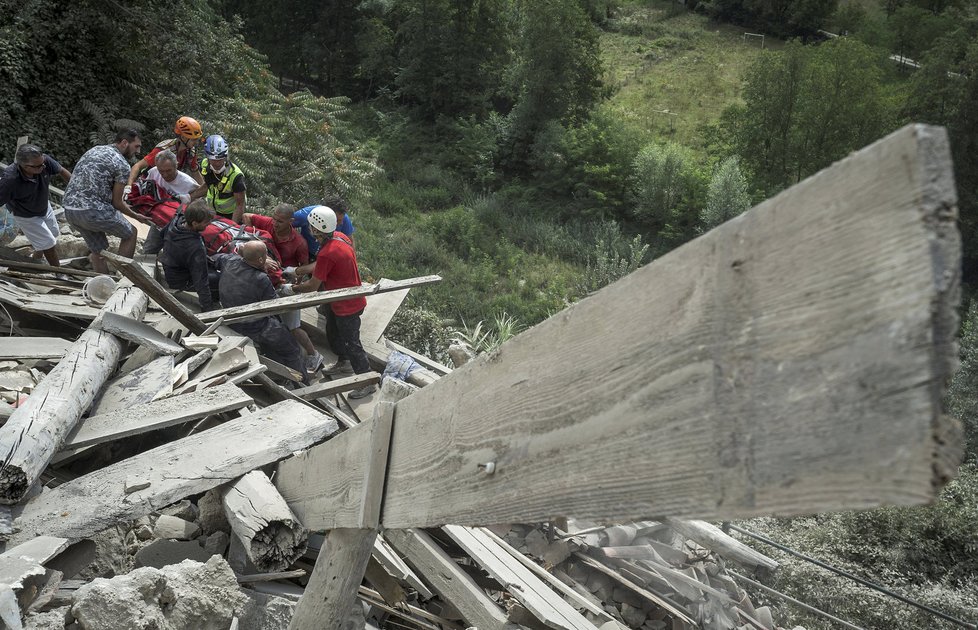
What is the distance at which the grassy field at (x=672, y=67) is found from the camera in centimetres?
3288

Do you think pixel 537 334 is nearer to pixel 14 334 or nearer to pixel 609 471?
pixel 609 471

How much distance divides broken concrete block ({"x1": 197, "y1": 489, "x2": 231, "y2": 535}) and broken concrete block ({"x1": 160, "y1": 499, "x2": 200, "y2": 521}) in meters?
0.19

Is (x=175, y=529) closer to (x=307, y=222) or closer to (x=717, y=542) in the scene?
(x=717, y=542)

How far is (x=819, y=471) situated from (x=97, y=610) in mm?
3012

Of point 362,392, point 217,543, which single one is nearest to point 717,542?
point 362,392

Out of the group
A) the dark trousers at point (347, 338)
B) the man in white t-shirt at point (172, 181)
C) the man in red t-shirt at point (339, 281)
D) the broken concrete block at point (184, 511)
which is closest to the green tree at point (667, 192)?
the man in white t-shirt at point (172, 181)

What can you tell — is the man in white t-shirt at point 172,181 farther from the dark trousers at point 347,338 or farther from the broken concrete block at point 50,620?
the broken concrete block at point 50,620

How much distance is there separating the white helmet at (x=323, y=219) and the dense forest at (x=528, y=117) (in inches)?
184

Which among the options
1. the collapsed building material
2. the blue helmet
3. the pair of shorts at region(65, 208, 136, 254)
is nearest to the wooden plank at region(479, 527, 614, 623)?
the collapsed building material

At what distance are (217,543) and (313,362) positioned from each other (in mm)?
3238

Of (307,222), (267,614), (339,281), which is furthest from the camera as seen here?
(307,222)

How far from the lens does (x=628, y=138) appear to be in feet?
94.8

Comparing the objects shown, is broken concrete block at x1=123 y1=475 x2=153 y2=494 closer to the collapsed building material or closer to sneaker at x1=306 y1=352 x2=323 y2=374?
the collapsed building material

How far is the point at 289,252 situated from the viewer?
8.09 metres
